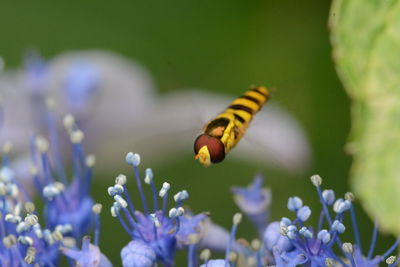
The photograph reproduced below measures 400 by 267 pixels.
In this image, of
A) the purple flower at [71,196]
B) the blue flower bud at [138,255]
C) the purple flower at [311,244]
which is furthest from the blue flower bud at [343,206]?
the purple flower at [71,196]

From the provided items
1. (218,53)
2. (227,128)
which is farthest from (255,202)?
(218,53)

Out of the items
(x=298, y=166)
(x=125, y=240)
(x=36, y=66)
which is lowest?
(x=125, y=240)

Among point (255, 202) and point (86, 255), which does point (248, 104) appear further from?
point (86, 255)

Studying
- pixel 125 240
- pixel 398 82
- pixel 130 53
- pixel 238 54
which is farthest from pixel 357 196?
pixel 130 53

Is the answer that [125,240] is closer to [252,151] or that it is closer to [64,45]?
[252,151]

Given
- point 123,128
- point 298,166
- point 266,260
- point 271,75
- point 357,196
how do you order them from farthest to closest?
point 271,75, point 123,128, point 298,166, point 357,196, point 266,260

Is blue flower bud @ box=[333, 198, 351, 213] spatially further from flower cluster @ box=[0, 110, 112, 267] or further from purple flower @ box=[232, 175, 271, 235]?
flower cluster @ box=[0, 110, 112, 267]
